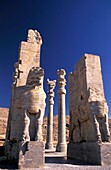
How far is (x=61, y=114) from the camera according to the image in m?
12.3

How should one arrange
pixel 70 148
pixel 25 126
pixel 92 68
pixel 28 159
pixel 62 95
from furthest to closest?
pixel 62 95, pixel 70 148, pixel 92 68, pixel 25 126, pixel 28 159

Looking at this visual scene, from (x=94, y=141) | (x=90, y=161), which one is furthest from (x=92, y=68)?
(x=90, y=161)

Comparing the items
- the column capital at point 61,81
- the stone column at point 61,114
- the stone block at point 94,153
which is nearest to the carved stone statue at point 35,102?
the stone block at point 94,153

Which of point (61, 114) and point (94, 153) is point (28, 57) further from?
point (61, 114)

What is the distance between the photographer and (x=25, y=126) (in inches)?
222

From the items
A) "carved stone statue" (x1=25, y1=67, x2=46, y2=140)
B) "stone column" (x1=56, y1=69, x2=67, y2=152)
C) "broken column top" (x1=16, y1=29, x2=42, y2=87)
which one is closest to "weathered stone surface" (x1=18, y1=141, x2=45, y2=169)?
"carved stone statue" (x1=25, y1=67, x2=46, y2=140)

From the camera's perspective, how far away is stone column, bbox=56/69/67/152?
1154 cm

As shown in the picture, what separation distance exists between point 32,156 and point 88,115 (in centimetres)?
295

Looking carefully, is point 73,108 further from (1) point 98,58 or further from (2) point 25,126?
(2) point 25,126

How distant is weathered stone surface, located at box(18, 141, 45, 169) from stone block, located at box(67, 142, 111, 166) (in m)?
2.17

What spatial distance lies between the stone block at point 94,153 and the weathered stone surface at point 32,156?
2165 mm

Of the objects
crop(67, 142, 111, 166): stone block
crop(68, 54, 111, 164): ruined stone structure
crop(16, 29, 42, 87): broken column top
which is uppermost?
crop(16, 29, 42, 87): broken column top

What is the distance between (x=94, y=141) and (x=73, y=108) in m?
2.46

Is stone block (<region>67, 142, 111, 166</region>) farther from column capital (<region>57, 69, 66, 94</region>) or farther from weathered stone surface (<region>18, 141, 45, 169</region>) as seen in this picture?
column capital (<region>57, 69, 66, 94</region>)
